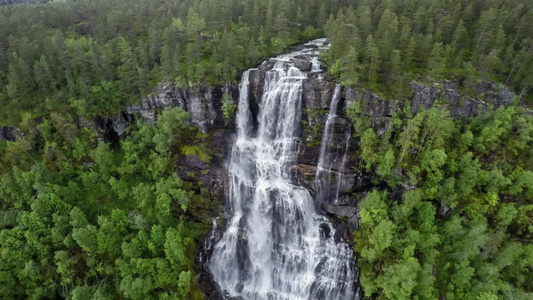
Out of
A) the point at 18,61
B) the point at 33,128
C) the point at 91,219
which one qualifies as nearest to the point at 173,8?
the point at 18,61

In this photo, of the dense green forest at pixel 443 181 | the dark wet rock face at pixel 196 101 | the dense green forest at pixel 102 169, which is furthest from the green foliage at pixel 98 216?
the dense green forest at pixel 443 181

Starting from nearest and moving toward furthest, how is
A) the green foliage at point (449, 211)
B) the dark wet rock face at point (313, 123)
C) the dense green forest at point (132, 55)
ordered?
the green foliage at point (449, 211), the dark wet rock face at point (313, 123), the dense green forest at point (132, 55)

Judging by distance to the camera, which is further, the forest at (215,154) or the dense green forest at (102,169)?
the dense green forest at (102,169)

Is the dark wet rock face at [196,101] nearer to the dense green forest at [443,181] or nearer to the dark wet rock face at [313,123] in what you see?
the dark wet rock face at [313,123]

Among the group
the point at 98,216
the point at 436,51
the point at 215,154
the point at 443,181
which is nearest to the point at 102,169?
the point at 98,216

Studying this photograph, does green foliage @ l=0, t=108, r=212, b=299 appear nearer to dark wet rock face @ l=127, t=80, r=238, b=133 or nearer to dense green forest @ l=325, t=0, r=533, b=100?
dark wet rock face @ l=127, t=80, r=238, b=133

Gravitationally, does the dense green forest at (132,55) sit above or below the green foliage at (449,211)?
above
